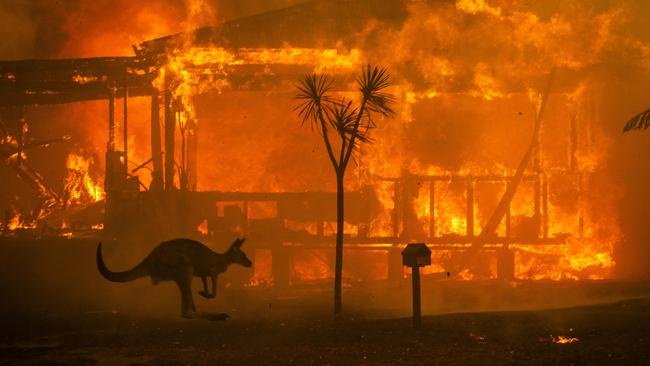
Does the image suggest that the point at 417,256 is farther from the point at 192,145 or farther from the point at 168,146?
the point at 192,145

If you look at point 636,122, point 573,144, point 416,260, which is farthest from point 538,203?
point 416,260

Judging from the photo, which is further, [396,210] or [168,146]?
[396,210]

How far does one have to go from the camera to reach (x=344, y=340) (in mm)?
10703

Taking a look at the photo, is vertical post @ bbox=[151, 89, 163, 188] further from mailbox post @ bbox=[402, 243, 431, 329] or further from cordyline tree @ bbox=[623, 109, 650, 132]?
cordyline tree @ bbox=[623, 109, 650, 132]

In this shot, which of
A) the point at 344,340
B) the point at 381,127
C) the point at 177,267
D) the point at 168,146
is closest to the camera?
the point at 344,340

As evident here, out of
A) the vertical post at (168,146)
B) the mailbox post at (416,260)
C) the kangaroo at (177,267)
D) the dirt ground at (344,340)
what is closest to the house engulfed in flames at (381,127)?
the vertical post at (168,146)

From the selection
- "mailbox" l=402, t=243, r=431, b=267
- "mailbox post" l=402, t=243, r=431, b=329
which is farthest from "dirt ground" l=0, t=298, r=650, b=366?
"mailbox" l=402, t=243, r=431, b=267

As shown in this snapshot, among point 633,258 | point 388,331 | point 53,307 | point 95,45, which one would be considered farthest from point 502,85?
point 95,45

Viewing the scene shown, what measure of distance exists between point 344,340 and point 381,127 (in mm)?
10999

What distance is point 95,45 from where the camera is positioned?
29.0 meters

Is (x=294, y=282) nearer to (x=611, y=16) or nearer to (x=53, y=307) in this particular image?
(x=53, y=307)

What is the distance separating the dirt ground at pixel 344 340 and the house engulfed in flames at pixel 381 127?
455cm

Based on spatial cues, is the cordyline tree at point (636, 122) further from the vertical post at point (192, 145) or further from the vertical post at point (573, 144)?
the vertical post at point (192, 145)

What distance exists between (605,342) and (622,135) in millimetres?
11234
